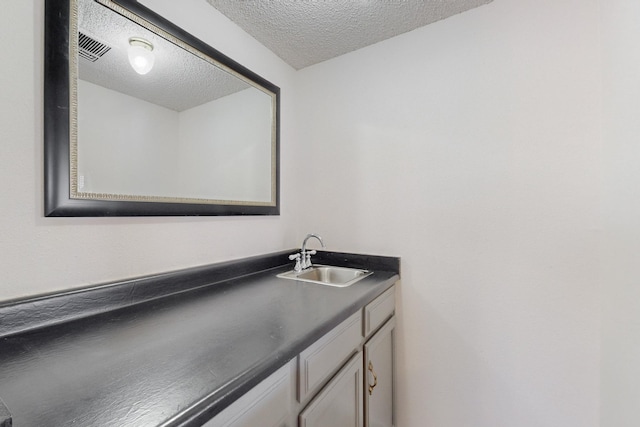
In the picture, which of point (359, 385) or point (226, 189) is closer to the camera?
point (359, 385)

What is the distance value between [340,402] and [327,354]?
222 millimetres

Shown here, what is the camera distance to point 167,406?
452 millimetres

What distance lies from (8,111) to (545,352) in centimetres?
212

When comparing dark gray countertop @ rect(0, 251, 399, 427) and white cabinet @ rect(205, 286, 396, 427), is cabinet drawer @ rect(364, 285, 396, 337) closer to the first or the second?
white cabinet @ rect(205, 286, 396, 427)

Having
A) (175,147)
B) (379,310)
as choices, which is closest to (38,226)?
(175,147)

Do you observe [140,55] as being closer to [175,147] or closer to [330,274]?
[175,147]

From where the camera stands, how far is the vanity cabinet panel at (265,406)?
542 millimetres

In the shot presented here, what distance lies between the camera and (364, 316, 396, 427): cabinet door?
1132 mm

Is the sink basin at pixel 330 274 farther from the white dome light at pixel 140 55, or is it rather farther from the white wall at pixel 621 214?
the white dome light at pixel 140 55

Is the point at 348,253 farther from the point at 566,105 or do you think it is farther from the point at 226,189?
the point at 566,105

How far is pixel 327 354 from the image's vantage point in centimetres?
87

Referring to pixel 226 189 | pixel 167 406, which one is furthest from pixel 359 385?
pixel 226 189

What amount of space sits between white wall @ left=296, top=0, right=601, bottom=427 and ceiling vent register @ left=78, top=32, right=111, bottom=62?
122cm

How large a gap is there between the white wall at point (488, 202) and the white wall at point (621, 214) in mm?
65
